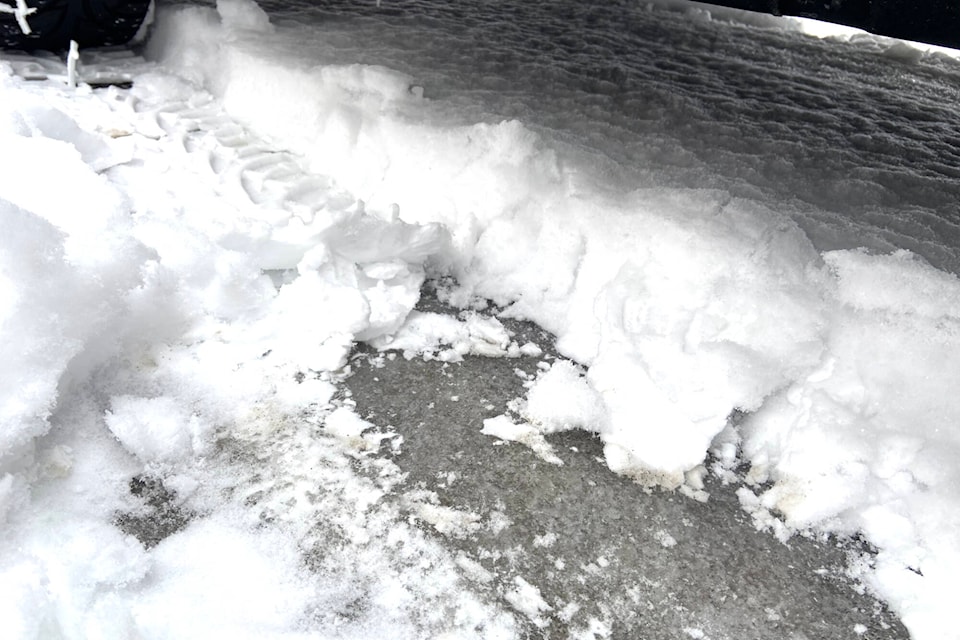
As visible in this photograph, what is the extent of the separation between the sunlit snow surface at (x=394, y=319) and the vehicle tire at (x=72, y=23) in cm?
40

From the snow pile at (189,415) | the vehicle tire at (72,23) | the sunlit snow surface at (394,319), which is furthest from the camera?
the vehicle tire at (72,23)

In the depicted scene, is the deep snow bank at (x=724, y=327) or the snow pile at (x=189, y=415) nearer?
the snow pile at (x=189, y=415)

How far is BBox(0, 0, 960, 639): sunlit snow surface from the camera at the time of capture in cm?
156

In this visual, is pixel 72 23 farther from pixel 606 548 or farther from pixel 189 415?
pixel 606 548

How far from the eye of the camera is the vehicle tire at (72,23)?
386 cm

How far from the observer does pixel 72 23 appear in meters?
4.07

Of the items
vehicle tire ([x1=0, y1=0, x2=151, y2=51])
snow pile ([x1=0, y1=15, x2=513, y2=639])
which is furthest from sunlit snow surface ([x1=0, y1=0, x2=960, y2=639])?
vehicle tire ([x1=0, y1=0, x2=151, y2=51])

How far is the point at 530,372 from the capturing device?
2.19 metres

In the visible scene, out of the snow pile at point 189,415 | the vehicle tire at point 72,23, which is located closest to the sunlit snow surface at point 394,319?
the snow pile at point 189,415

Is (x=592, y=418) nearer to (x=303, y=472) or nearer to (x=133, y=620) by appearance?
(x=303, y=472)

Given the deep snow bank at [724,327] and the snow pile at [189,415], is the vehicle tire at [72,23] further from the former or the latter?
the deep snow bank at [724,327]

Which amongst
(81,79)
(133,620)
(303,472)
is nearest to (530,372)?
(303,472)

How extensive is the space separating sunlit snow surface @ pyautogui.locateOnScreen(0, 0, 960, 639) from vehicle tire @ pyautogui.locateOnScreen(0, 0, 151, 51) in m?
0.40

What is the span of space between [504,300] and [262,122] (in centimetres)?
188
